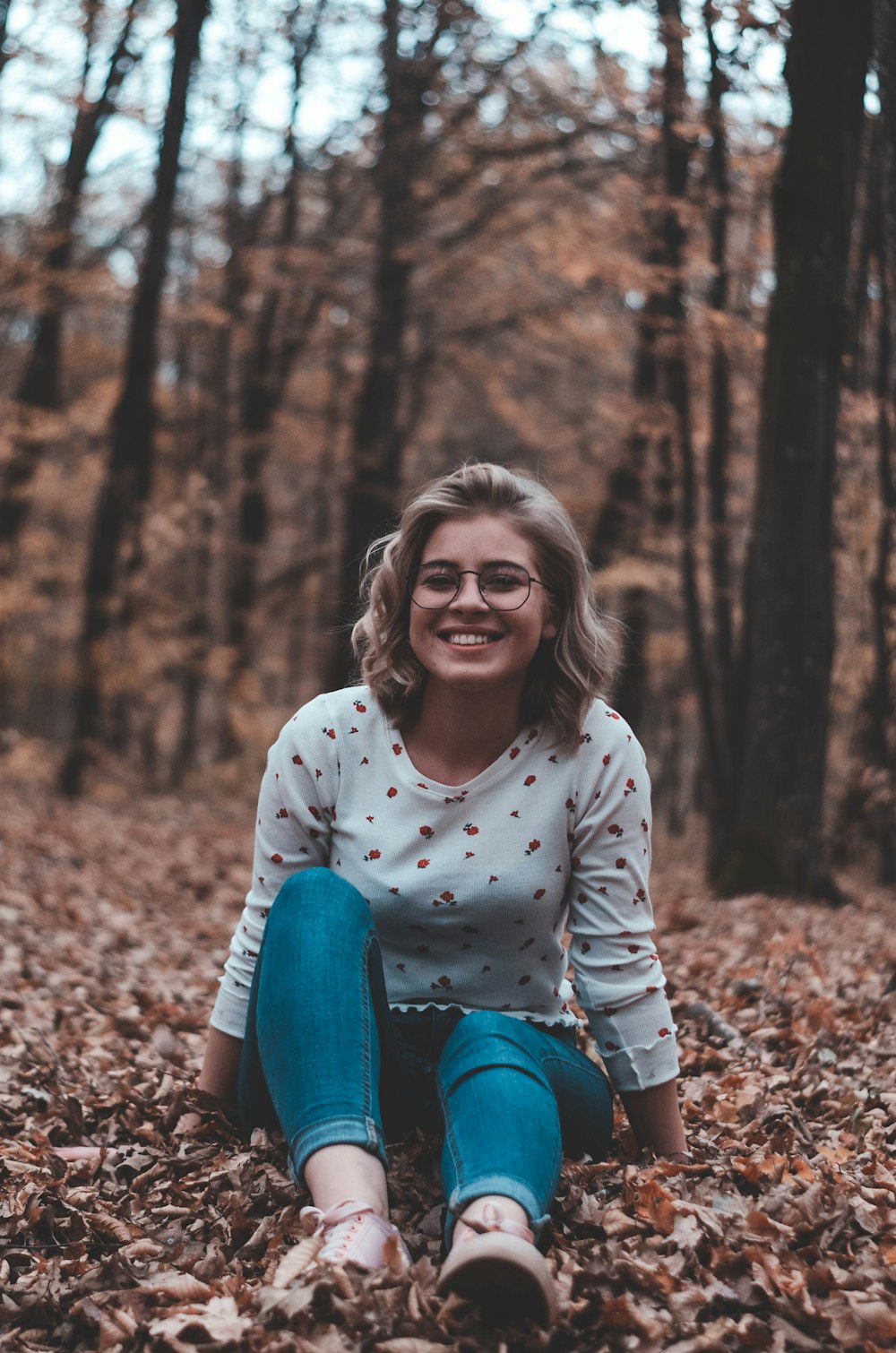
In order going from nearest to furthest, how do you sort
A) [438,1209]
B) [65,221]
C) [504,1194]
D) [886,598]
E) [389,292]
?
[504,1194] < [438,1209] < [886,598] < [65,221] < [389,292]

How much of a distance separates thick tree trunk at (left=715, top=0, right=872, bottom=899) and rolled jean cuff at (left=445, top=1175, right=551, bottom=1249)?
4.75 meters

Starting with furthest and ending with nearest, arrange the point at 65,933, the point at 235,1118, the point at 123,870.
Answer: the point at 123,870 → the point at 65,933 → the point at 235,1118

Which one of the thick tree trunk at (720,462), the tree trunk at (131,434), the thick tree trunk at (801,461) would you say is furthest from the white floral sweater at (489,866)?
the tree trunk at (131,434)

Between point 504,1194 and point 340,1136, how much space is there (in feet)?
1.10

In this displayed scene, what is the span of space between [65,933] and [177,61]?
27.1 ft

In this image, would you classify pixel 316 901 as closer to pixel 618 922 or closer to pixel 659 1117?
pixel 618 922

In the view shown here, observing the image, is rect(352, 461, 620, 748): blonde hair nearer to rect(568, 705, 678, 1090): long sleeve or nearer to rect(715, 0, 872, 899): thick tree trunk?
rect(568, 705, 678, 1090): long sleeve

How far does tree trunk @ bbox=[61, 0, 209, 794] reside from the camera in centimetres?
1035

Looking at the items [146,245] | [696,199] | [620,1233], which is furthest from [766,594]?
[146,245]

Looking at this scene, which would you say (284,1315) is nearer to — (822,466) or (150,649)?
(822,466)

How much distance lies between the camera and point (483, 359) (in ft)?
49.4

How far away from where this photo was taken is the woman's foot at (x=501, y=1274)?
71.6 inches

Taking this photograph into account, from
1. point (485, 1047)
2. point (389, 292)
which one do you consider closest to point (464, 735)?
point (485, 1047)

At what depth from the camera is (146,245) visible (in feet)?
35.0
